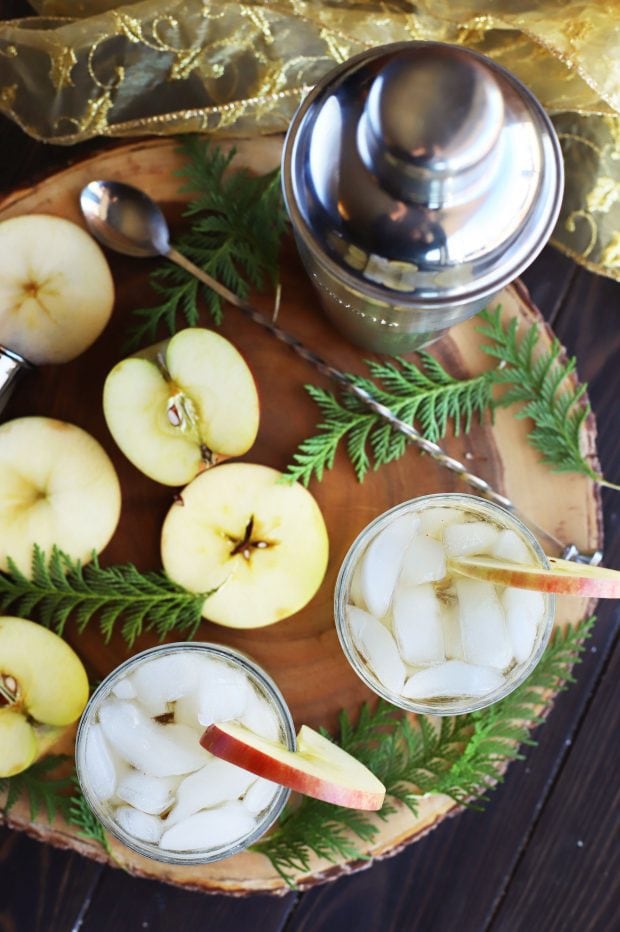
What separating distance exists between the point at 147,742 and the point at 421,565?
0.26 m

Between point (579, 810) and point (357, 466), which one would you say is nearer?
point (357, 466)

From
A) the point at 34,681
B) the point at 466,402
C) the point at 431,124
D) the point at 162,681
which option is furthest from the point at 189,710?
the point at 431,124

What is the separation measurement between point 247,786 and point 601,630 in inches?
16.1

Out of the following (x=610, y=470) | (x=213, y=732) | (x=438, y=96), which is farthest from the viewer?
(x=610, y=470)

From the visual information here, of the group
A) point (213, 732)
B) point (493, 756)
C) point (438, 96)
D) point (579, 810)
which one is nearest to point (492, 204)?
point (438, 96)

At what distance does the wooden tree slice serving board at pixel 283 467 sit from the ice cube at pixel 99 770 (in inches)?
3.1

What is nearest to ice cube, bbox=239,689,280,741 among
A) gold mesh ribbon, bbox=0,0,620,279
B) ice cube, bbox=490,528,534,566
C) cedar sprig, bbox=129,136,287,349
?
ice cube, bbox=490,528,534,566

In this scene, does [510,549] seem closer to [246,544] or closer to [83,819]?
[246,544]

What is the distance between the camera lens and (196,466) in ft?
2.51

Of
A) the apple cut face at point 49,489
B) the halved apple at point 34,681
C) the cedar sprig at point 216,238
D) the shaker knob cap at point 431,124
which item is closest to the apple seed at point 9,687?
the halved apple at point 34,681

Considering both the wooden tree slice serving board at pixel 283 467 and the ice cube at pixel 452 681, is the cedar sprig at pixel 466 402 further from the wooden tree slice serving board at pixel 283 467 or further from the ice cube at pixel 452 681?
the ice cube at pixel 452 681

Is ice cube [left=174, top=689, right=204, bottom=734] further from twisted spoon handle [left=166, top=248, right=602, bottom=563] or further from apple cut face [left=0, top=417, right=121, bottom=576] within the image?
twisted spoon handle [left=166, top=248, right=602, bottom=563]

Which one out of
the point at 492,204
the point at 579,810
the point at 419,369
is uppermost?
the point at 492,204

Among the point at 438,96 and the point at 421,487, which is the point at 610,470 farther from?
the point at 438,96
